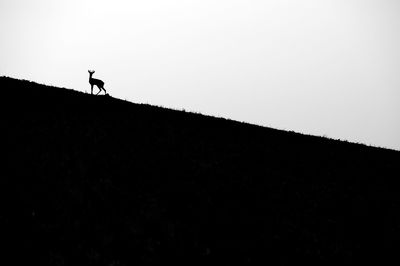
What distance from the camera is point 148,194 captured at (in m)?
12.9

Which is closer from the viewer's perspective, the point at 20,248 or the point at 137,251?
the point at 20,248

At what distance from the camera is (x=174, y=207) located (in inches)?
490

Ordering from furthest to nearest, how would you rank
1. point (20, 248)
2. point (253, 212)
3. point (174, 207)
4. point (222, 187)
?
point (222, 187)
point (253, 212)
point (174, 207)
point (20, 248)

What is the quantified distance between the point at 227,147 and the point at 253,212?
7873 millimetres

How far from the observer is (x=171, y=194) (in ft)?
43.7

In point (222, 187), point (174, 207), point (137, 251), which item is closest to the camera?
point (137, 251)

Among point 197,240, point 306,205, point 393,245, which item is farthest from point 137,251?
point 393,245

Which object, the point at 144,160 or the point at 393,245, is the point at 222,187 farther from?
the point at 393,245

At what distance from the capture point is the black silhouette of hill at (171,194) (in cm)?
995

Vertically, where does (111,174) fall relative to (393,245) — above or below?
above

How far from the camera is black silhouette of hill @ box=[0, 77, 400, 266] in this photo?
995cm

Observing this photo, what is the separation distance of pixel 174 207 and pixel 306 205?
19.8 ft

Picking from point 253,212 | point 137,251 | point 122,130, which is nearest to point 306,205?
point 253,212

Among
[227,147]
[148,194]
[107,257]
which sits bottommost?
[107,257]
